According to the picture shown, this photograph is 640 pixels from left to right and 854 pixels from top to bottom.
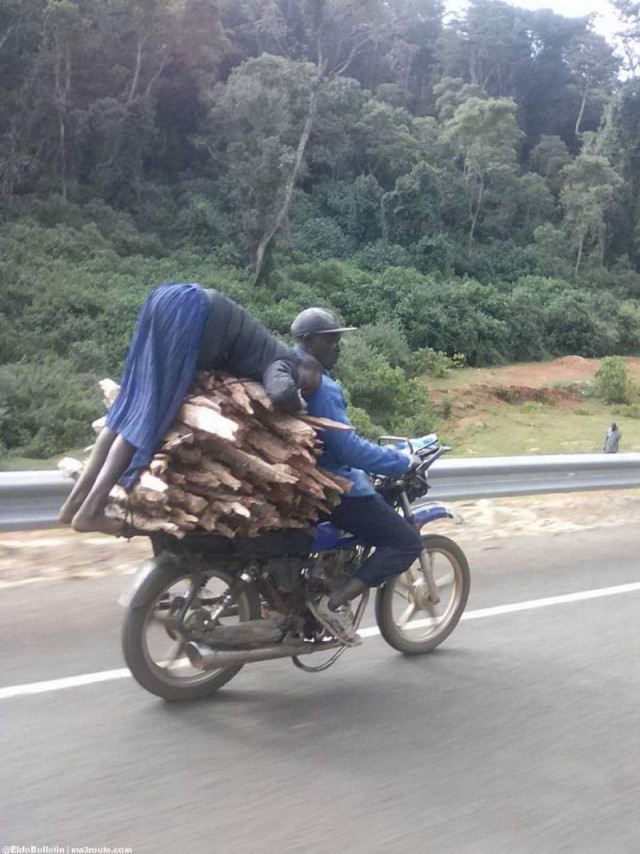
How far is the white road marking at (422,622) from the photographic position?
15.6 ft

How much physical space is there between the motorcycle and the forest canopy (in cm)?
1512

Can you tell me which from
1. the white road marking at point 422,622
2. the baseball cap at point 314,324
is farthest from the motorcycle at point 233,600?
the baseball cap at point 314,324

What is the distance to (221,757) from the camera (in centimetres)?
413

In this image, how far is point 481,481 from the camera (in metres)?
9.24

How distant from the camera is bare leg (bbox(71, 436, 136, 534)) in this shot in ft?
14.1

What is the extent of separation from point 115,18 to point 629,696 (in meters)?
39.6

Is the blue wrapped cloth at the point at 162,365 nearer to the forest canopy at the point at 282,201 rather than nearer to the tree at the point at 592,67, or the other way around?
the forest canopy at the point at 282,201

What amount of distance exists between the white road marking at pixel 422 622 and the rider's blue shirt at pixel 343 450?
1.29 meters

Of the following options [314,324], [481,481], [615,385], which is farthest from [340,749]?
[615,385]

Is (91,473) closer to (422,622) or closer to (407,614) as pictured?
(407,614)

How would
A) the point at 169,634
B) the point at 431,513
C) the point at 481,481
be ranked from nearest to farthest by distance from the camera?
the point at 169,634, the point at 431,513, the point at 481,481

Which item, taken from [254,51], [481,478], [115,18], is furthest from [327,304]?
Answer: [481,478]

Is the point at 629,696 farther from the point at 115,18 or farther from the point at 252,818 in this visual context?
the point at 115,18

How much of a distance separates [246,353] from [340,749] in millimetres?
1817
